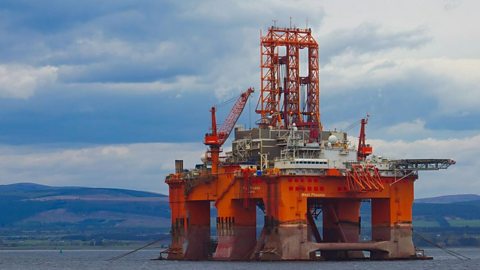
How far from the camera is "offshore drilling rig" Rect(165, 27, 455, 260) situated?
12175 centimetres

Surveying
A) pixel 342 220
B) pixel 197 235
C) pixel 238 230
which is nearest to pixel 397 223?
pixel 342 220

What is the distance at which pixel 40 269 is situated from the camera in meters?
138

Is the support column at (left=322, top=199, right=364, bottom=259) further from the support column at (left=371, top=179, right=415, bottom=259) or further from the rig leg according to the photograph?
A: the rig leg

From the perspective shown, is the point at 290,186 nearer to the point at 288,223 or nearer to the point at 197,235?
the point at 288,223

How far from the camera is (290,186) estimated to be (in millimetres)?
121000

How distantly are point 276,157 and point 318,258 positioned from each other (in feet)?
40.9

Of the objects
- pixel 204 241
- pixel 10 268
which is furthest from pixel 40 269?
pixel 204 241

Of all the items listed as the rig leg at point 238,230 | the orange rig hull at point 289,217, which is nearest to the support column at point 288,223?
the orange rig hull at point 289,217

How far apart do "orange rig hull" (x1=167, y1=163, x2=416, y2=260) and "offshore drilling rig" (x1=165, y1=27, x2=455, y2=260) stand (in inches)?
3.7

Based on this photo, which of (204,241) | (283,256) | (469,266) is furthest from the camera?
(204,241)

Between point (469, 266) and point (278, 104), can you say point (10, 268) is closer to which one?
point (278, 104)

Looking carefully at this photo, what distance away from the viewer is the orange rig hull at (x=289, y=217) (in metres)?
121

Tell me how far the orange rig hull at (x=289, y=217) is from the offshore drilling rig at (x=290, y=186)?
3.7 inches

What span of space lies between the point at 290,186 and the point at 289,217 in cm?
277
